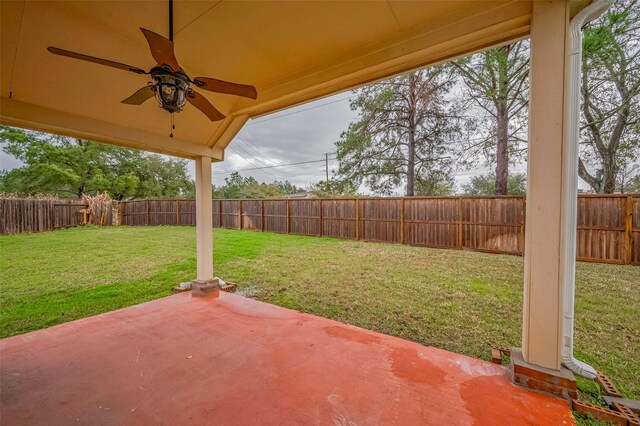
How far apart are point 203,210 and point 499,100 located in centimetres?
856

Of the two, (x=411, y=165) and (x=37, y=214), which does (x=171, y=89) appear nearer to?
(x=411, y=165)

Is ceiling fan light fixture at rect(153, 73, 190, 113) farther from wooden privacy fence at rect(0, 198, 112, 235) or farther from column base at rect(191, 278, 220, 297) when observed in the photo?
wooden privacy fence at rect(0, 198, 112, 235)

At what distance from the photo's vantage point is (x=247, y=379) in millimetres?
1854

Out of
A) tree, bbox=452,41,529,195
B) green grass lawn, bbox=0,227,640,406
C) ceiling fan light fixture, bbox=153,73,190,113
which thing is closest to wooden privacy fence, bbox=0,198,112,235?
green grass lawn, bbox=0,227,640,406

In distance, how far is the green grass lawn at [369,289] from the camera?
8.64 feet

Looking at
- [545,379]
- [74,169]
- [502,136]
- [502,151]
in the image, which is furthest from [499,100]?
[74,169]

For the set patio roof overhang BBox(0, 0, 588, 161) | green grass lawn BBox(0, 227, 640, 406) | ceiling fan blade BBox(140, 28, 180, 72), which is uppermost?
patio roof overhang BBox(0, 0, 588, 161)

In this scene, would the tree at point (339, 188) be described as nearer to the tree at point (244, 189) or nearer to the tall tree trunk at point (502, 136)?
the tall tree trunk at point (502, 136)

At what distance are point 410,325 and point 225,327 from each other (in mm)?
1947

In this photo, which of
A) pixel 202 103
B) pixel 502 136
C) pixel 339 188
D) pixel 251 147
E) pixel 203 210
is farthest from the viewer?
pixel 251 147

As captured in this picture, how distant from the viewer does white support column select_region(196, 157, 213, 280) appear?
3625 millimetres

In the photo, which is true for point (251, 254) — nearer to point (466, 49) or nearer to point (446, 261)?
point (446, 261)

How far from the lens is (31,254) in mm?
6359

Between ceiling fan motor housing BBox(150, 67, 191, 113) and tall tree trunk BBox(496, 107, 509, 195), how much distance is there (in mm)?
9049
